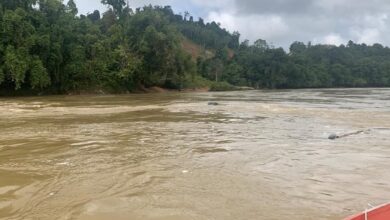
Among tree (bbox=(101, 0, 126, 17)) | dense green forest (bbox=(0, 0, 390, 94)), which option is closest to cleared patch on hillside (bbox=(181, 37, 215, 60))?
dense green forest (bbox=(0, 0, 390, 94))

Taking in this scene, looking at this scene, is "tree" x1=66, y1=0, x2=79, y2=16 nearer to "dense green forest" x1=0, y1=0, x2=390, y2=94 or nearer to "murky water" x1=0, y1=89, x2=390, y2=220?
"dense green forest" x1=0, y1=0, x2=390, y2=94

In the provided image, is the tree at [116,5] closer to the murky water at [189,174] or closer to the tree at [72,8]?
the tree at [72,8]

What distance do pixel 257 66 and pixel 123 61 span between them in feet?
129

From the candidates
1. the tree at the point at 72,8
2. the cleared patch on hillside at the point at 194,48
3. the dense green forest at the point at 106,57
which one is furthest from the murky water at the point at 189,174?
the cleared patch on hillside at the point at 194,48

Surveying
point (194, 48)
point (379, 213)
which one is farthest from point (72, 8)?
point (194, 48)

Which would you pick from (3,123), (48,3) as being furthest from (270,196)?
(48,3)

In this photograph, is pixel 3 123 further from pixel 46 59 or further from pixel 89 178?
pixel 46 59

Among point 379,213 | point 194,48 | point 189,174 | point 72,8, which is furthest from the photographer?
point 194,48

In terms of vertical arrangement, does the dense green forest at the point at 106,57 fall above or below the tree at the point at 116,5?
below

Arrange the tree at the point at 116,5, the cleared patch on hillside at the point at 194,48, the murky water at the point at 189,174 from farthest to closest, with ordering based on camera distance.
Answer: the cleared patch on hillside at the point at 194,48 < the tree at the point at 116,5 < the murky water at the point at 189,174

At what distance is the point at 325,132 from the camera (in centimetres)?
1237

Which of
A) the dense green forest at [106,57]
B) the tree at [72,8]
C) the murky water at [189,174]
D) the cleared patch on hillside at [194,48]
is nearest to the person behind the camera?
the murky water at [189,174]

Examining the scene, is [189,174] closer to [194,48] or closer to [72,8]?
[72,8]

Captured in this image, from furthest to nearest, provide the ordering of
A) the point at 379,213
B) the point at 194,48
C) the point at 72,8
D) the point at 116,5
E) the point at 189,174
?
the point at 194,48 → the point at 116,5 → the point at 72,8 → the point at 189,174 → the point at 379,213
